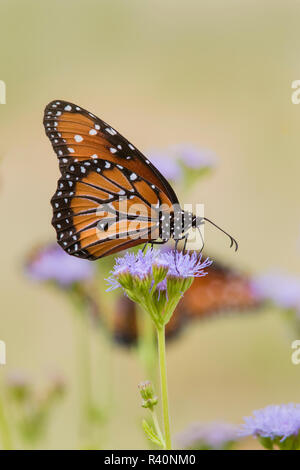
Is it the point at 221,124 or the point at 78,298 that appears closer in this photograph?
the point at 78,298

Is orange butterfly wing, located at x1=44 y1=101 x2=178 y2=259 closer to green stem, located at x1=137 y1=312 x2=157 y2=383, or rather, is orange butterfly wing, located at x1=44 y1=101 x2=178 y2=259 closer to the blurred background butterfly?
green stem, located at x1=137 y1=312 x2=157 y2=383

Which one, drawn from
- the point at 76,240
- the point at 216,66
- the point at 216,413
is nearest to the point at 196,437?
the point at 76,240

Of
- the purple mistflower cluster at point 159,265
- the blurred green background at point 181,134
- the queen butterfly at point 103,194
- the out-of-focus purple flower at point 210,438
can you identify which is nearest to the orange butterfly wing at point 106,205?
the queen butterfly at point 103,194

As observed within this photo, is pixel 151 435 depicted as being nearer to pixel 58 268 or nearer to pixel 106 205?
pixel 106 205

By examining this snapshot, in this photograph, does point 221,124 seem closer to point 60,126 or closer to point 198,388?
point 198,388

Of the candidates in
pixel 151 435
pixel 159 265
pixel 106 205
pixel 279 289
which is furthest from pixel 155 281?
pixel 279 289

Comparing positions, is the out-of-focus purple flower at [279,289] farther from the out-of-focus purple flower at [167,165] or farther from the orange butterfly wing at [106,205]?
the orange butterfly wing at [106,205]

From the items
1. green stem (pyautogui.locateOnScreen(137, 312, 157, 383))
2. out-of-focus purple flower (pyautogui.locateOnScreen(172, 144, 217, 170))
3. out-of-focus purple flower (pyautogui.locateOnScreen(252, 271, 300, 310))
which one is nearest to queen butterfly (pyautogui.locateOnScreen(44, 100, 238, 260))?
green stem (pyautogui.locateOnScreen(137, 312, 157, 383))
